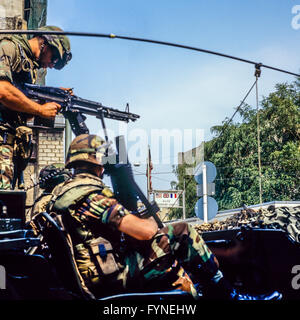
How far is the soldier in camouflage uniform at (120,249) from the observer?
8.37ft

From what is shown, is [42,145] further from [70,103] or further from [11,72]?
[11,72]

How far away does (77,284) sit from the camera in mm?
2514

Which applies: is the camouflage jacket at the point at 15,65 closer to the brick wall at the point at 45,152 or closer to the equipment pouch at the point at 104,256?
the brick wall at the point at 45,152

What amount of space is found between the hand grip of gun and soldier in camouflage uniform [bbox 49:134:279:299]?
0.29 ft

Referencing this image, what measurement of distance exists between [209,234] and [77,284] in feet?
3.92

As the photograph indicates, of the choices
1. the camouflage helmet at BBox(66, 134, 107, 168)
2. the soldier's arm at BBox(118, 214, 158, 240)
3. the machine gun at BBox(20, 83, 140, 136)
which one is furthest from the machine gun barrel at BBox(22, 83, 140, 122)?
the soldier's arm at BBox(118, 214, 158, 240)

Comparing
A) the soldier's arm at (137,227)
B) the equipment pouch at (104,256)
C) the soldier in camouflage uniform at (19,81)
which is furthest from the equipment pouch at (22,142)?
the soldier's arm at (137,227)

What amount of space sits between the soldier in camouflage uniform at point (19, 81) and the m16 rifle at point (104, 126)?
81 millimetres

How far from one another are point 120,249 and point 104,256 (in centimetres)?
12

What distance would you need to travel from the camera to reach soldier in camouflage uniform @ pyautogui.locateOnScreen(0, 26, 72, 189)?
9.44 feet

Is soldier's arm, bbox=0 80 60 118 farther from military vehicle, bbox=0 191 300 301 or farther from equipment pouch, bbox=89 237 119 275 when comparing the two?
equipment pouch, bbox=89 237 119 275
